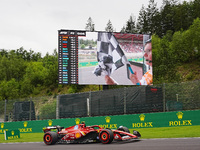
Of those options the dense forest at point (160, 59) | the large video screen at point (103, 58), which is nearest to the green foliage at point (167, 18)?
the dense forest at point (160, 59)

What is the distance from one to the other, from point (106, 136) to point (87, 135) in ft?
3.67

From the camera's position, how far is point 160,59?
44969 millimetres

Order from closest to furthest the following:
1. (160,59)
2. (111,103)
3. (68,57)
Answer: (111,103), (68,57), (160,59)

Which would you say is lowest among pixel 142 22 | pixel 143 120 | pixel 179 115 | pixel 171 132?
pixel 171 132

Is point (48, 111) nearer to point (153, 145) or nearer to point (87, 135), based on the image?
point (87, 135)

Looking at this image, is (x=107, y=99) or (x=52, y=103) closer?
(x=107, y=99)

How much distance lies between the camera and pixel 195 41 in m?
52.6

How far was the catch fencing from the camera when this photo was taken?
15.3m

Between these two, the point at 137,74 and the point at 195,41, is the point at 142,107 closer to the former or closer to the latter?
the point at 137,74

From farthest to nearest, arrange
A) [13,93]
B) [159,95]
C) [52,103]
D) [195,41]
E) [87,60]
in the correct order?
1. [13,93]
2. [195,41]
3. [87,60]
4. [52,103]
5. [159,95]

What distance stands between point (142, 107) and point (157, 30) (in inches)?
2701

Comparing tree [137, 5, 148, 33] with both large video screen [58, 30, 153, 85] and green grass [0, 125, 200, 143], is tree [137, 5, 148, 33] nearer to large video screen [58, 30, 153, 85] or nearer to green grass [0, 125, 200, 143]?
large video screen [58, 30, 153, 85]

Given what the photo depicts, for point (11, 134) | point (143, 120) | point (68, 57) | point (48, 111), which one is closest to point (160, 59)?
point (68, 57)

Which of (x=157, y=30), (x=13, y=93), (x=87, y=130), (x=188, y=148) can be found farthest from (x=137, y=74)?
(x=157, y=30)
